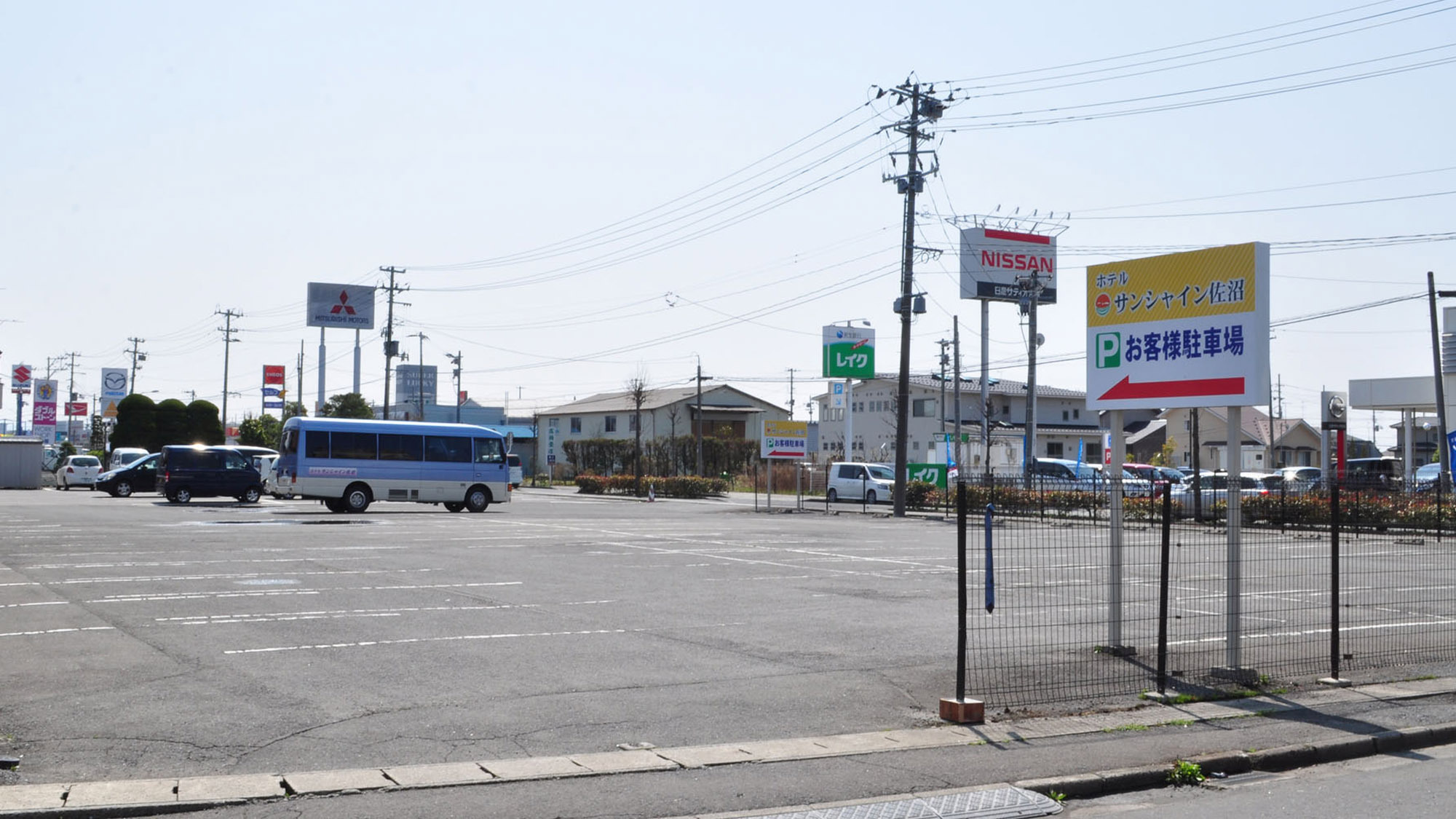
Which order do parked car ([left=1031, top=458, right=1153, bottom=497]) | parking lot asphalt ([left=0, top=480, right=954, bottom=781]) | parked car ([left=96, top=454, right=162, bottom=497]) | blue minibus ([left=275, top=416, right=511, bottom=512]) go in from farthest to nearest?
parked car ([left=96, top=454, right=162, bottom=497]) < blue minibus ([left=275, top=416, right=511, bottom=512]) < parked car ([left=1031, top=458, right=1153, bottom=497]) < parking lot asphalt ([left=0, top=480, right=954, bottom=781])

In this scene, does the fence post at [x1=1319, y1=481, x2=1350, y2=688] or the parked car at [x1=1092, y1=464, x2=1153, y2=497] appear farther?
the parked car at [x1=1092, y1=464, x2=1153, y2=497]

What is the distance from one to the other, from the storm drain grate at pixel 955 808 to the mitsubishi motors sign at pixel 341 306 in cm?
7239

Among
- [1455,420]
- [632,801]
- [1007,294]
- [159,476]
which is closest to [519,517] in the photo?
[159,476]

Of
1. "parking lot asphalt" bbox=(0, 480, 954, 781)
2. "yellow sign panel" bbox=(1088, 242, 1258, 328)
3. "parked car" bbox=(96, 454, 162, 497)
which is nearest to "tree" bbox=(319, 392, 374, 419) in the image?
"parked car" bbox=(96, 454, 162, 497)

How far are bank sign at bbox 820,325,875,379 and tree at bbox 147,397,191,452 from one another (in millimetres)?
37326

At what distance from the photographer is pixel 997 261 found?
61.3 m

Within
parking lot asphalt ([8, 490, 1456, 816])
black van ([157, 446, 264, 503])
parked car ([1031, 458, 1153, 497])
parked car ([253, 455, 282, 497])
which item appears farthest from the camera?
parked car ([253, 455, 282, 497])

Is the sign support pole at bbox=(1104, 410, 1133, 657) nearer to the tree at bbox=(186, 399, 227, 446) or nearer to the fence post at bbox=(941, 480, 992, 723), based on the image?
the fence post at bbox=(941, 480, 992, 723)

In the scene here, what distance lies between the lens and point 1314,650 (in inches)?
448

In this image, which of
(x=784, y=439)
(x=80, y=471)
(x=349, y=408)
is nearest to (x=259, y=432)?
(x=349, y=408)

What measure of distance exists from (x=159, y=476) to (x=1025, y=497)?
32.1 meters

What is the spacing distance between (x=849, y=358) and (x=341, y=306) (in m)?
33.3

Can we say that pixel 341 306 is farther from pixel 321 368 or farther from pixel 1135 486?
pixel 1135 486

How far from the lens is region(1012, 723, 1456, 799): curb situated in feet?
22.5
